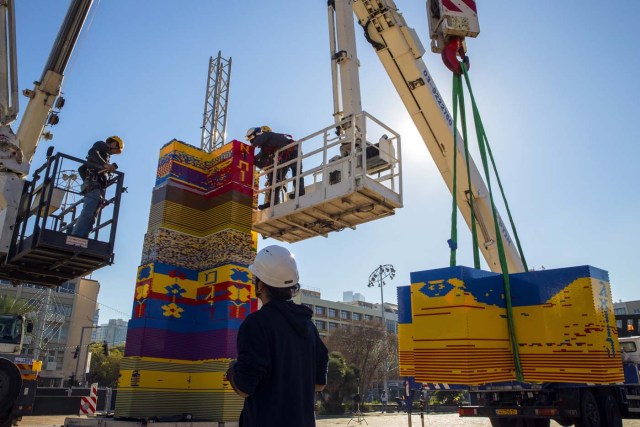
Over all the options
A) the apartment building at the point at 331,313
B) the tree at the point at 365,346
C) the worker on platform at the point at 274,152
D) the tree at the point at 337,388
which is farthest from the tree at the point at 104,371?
the worker on platform at the point at 274,152

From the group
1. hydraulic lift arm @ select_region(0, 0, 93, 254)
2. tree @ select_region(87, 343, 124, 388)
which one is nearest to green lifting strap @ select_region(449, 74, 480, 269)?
hydraulic lift arm @ select_region(0, 0, 93, 254)

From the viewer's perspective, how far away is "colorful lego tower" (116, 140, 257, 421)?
37.8ft

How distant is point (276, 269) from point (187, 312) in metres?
10.1

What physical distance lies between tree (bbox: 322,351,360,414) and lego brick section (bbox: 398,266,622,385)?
24803 mm

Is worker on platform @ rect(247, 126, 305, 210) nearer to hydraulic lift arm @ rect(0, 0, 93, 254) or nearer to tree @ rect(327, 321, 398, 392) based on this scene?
hydraulic lift arm @ rect(0, 0, 93, 254)

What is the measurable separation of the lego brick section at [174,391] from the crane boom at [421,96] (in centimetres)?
722

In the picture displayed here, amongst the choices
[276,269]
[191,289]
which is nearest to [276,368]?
[276,269]

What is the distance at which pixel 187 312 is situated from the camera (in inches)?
495

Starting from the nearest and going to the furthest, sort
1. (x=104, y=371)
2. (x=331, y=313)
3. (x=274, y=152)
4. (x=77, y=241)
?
1. (x=77, y=241)
2. (x=274, y=152)
3. (x=104, y=371)
4. (x=331, y=313)

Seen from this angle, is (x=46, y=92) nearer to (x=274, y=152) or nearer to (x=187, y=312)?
(x=274, y=152)

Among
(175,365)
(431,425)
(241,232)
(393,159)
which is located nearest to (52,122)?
(241,232)

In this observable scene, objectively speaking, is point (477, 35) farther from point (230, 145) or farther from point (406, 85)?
point (230, 145)

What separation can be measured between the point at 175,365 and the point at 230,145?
18.6 ft

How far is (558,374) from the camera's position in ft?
26.3
